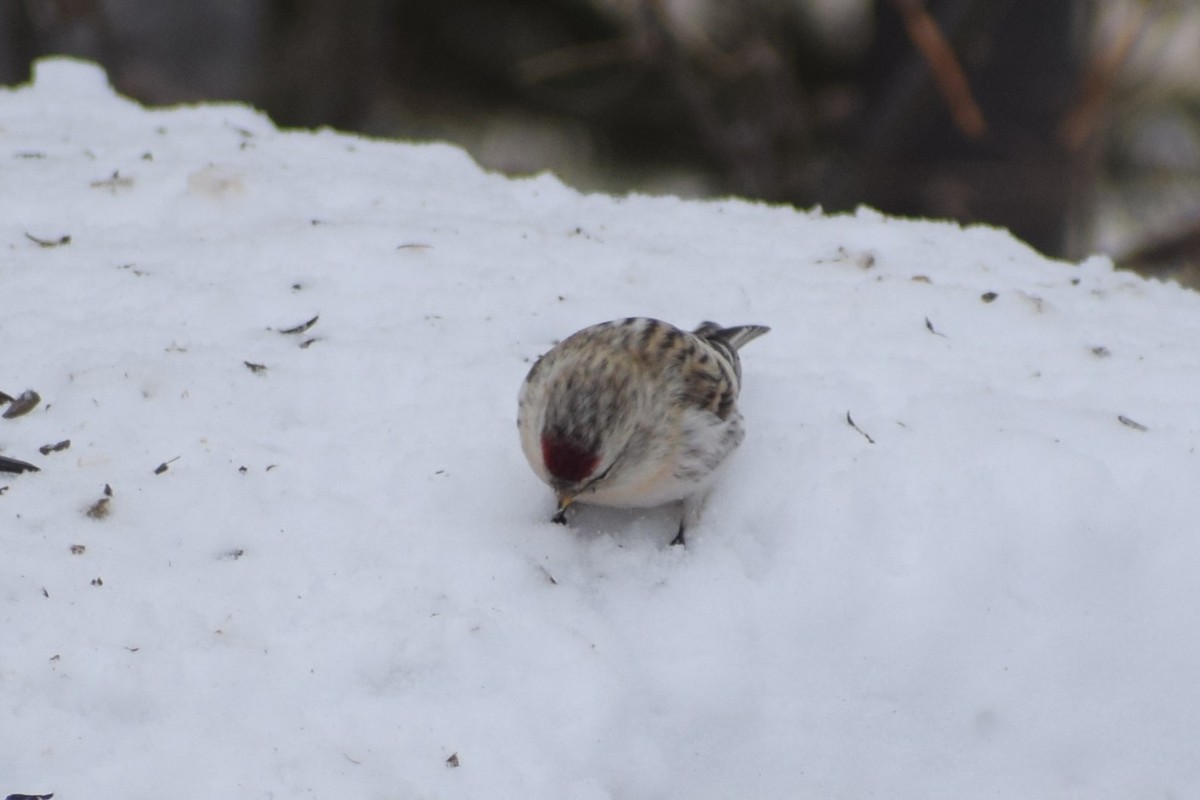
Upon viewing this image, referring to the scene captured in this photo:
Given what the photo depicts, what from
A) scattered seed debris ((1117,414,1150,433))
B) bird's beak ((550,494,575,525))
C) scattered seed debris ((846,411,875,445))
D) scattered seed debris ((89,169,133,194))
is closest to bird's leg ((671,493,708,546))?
bird's beak ((550,494,575,525))

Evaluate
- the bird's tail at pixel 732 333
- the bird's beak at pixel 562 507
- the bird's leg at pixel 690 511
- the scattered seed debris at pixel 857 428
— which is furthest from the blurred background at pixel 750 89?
the bird's beak at pixel 562 507

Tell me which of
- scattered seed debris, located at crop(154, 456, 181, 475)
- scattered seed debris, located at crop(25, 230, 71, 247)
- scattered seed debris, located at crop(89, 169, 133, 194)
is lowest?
scattered seed debris, located at crop(25, 230, 71, 247)

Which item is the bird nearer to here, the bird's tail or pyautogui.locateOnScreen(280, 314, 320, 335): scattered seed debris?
the bird's tail

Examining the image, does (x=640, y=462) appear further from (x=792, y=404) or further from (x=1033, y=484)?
(x=1033, y=484)

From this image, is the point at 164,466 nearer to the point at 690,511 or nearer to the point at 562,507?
the point at 562,507

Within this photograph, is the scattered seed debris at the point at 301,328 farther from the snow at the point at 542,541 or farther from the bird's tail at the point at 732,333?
the bird's tail at the point at 732,333
